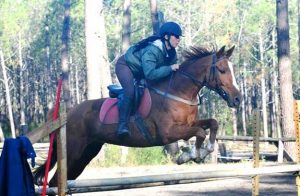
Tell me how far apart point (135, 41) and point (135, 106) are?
47.9m

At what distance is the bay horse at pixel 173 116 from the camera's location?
7809 millimetres

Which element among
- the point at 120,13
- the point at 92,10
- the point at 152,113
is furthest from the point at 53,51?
the point at 152,113

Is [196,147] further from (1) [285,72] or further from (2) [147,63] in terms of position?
(1) [285,72]

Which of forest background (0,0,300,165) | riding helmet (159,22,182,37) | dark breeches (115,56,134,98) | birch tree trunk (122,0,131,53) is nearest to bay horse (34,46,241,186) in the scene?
dark breeches (115,56,134,98)

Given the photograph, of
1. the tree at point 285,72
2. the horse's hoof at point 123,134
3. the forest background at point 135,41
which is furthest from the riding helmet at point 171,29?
the forest background at point 135,41

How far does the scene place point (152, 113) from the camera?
8.12 meters

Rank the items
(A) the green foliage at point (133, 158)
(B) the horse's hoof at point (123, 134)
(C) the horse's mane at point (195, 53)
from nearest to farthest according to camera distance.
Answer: (B) the horse's hoof at point (123, 134), (C) the horse's mane at point (195, 53), (A) the green foliage at point (133, 158)

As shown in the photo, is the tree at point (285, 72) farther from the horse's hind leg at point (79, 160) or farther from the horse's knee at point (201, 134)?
the horse's knee at point (201, 134)

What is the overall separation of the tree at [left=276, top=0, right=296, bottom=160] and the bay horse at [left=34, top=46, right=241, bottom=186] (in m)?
Answer: 9.91

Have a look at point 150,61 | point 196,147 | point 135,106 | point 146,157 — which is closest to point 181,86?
point 150,61

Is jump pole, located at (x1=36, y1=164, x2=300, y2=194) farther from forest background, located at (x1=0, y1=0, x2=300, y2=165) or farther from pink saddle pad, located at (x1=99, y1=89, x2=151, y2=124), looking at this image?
forest background, located at (x1=0, y1=0, x2=300, y2=165)

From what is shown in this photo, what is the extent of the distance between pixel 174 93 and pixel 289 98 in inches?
417

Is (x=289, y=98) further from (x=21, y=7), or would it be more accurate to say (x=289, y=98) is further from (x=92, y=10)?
(x=21, y=7)

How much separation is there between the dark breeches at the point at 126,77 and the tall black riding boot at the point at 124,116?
0.09m
